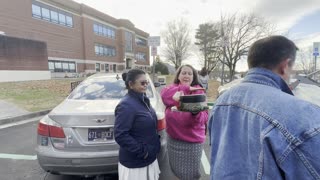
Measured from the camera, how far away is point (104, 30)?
152 feet

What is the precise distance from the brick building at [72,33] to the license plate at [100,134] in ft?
78.4

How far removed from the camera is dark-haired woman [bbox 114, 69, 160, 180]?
2.37m

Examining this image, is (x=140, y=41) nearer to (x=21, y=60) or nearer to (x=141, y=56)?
(x=141, y=56)

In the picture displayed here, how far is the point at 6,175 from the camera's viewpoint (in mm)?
3943

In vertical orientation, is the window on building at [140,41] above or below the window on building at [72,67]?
above

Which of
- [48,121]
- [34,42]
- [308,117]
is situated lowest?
[48,121]

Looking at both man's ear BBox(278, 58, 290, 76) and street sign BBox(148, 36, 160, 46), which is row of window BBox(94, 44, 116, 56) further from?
man's ear BBox(278, 58, 290, 76)

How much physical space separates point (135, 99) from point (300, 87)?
87.3 inches

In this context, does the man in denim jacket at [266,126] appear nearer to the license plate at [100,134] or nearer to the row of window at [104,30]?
the license plate at [100,134]

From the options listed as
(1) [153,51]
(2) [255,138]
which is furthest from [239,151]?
(1) [153,51]

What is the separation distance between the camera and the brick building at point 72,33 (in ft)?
93.9

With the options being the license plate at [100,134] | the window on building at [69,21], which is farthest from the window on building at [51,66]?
the license plate at [100,134]

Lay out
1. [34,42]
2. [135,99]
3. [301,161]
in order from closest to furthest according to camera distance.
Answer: [301,161] → [135,99] → [34,42]

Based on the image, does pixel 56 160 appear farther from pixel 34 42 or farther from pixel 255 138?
pixel 34 42
